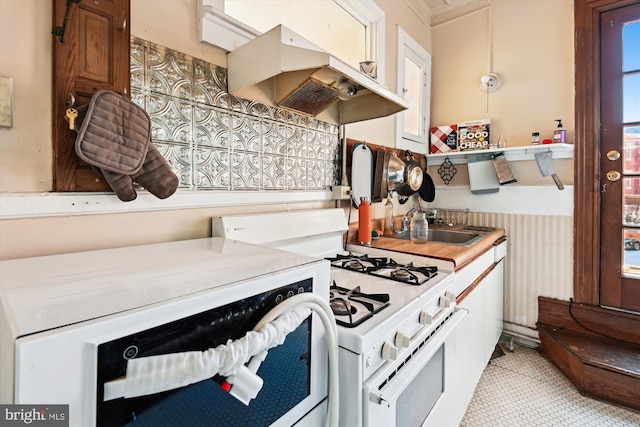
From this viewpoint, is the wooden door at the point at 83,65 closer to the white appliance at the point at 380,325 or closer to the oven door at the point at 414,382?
the white appliance at the point at 380,325

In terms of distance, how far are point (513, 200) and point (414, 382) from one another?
1.94 metres

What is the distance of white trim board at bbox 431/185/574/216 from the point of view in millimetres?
2174

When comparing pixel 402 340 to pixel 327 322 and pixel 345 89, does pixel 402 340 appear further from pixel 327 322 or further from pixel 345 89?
pixel 345 89

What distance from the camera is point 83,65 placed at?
837 mm

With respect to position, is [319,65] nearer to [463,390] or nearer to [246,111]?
[246,111]

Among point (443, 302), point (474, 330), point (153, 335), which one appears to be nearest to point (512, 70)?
point (474, 330)

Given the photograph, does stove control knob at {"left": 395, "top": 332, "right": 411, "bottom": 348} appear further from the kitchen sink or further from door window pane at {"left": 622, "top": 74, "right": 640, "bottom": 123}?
door window pane at {"left": 622, "top": 74, "right": 640, "bottom": 123}

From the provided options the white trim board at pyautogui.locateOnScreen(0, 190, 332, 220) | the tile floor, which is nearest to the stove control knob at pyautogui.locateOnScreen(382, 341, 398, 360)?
the white trim board at pyautogui.locateOnScreen(0, 190, 332, 220)

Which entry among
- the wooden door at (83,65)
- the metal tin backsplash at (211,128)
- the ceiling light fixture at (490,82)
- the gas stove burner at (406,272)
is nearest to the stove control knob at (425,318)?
the gas stove burner at (406,272)

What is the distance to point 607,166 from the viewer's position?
2.01 m

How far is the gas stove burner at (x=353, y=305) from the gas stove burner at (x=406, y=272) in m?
0.22

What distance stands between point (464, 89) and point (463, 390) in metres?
2.29

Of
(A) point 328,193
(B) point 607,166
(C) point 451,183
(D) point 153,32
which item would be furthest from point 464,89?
A: (D) point 153,32

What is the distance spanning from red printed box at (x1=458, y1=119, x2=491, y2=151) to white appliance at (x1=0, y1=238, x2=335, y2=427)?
7.28 ft
